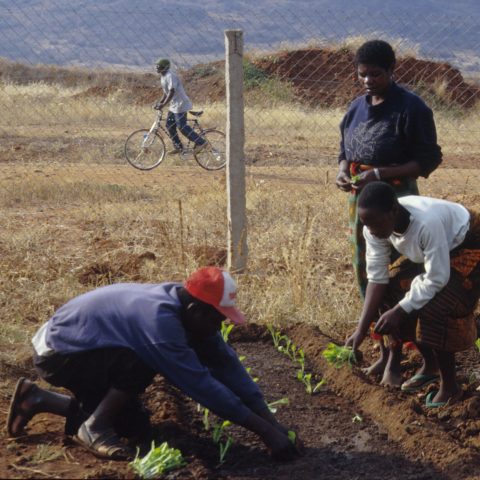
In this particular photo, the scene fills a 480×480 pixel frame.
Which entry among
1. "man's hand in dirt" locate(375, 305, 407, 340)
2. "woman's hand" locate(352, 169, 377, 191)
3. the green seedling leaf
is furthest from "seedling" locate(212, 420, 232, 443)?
"woman's hand" locate(352, 169, 377, 191)

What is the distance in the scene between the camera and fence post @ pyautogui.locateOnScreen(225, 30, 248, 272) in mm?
6324

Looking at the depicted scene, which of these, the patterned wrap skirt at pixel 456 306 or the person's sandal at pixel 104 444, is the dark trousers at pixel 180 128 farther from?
the person's sandal at pixel 104 444

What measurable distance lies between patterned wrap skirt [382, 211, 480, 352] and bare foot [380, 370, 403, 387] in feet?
1.25

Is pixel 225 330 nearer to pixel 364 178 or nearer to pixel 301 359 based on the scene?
pixel 301 359

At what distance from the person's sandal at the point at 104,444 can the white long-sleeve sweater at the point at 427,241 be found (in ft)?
5.00

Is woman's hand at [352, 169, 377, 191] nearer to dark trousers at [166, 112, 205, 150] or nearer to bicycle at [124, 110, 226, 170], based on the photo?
dark trousers at [166, 112, 205, 150]

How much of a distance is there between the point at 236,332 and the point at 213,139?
9.20 metres

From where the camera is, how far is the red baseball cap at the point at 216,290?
3.76 metres

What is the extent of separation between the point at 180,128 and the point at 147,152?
1030 millimetres

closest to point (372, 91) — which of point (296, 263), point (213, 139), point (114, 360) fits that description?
point (296, 263)

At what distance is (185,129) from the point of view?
13203 mm

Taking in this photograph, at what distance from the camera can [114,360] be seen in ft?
13.0

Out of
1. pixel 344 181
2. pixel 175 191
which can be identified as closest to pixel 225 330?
pixel 344 181

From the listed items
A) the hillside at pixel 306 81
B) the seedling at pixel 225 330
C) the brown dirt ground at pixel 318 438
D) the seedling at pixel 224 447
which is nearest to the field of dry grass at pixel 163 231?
the seedling at pixel 225 330
